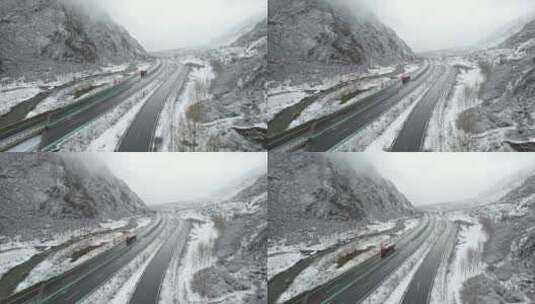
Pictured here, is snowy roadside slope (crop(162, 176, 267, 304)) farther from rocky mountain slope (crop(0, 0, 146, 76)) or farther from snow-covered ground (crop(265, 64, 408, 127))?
rocky mountain slope (crop(0, 0, 146, 76))

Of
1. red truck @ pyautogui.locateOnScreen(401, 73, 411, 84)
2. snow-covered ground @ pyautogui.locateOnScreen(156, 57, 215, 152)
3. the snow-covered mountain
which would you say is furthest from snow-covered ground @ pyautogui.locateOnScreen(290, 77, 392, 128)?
snow-covered ground @ pyautogui.locateOnScreen(156, 57, 215, 152)

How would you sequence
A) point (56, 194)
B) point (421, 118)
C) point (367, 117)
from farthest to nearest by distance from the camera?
point (56, 194)
point (367, 117)
point (421, 118)

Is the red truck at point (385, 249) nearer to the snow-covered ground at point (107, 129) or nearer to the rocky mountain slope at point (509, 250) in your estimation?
the rocky mountain slope at point (509, 250)

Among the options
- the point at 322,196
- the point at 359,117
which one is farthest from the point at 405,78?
the point at 322,196

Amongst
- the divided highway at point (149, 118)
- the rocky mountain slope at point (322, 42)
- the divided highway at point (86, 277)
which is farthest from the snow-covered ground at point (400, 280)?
the divided highway at point (149, 118)

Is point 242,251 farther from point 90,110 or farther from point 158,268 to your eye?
point 90,110

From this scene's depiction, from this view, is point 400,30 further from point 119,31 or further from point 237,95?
point 119,31

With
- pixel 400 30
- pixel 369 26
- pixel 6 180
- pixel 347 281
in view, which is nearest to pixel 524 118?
pixel 400 30
